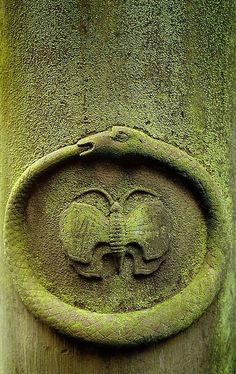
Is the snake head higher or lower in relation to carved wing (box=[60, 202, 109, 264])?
higher

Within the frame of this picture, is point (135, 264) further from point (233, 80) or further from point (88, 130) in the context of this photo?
point (233, 80)

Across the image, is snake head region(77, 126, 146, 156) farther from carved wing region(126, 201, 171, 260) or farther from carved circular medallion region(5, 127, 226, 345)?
carved wing region(126, 201, 171, 260)

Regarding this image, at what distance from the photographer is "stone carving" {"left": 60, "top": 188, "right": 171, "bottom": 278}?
4.17 feet

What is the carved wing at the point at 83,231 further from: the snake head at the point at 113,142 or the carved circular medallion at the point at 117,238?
the snake head at the point at 113,142

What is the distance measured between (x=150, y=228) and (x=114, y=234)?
9 centimetres

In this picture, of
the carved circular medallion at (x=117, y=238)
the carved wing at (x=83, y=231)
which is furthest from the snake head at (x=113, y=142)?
the carved wing at (x=83, y=231)

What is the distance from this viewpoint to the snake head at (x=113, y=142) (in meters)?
1.28

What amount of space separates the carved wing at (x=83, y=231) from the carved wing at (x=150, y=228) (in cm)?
6

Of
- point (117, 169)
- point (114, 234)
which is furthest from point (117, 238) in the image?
point (117, 169)

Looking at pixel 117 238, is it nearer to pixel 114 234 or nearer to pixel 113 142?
pixel 114 234

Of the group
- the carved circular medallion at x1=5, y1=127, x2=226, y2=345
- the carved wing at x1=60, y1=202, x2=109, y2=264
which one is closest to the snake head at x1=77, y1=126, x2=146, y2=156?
the carved circular medallion at x1=5, y1=127, x2=226, y2=345

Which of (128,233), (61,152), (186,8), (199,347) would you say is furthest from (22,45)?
(199,347)

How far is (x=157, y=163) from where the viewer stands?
4.27 ft

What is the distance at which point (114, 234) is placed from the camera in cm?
126
